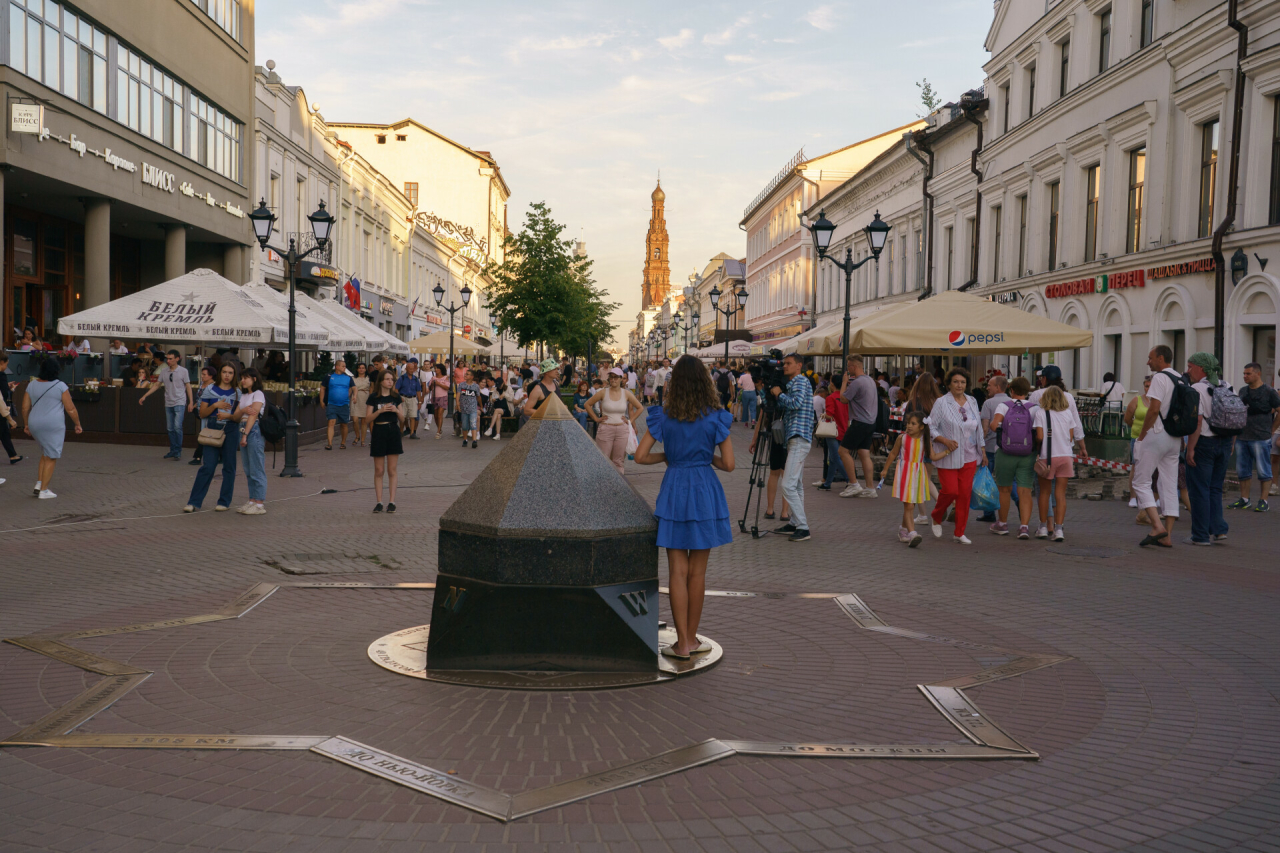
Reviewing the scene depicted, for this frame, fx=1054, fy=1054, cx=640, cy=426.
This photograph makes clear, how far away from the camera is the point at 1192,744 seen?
16.6 ft

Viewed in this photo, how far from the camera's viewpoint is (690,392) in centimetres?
629

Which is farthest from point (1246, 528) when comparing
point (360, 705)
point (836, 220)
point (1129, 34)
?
point (836, 220)

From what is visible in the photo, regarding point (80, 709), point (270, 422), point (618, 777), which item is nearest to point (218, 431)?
point (270, 422)

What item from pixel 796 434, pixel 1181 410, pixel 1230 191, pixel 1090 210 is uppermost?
pixel 1090 210

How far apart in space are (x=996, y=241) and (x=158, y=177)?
969 inches

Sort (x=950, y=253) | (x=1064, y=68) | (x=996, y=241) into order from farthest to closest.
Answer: (x=950, y=253) < (x=996, y=241) < (x=1064, y=68)

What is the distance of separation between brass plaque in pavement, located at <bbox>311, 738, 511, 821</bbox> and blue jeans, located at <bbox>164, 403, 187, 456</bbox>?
1576 centimetres

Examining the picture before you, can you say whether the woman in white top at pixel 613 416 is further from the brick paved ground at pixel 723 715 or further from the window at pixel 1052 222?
the window at pixel 1052 222

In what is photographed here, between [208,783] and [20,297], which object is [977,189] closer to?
[20,297]

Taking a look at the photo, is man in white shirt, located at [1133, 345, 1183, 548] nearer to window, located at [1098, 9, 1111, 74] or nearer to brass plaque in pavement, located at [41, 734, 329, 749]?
brass plaque in pavement, located at [41, 734, 329, 749]

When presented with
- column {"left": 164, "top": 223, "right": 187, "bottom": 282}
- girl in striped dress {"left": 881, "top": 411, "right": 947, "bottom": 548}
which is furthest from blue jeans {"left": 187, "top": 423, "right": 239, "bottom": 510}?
column {"left": 164, "top": 223, "right": 187, "bottom": 282}

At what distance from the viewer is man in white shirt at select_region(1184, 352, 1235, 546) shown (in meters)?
11.0

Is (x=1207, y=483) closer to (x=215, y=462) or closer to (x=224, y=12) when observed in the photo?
(x=215, y=462)

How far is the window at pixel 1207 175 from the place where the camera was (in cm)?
2119
